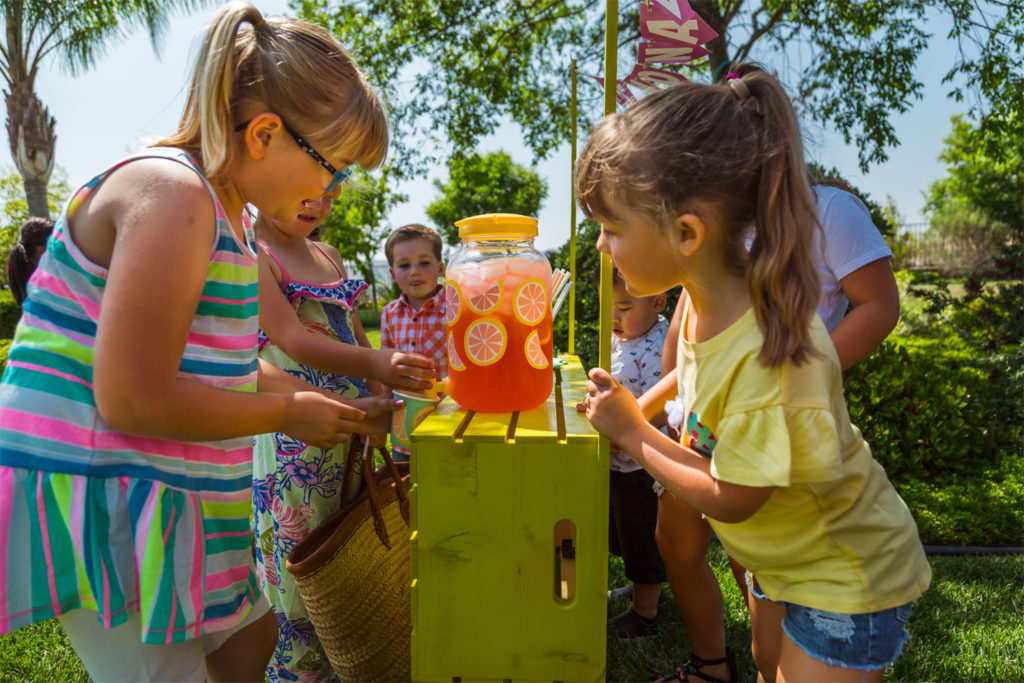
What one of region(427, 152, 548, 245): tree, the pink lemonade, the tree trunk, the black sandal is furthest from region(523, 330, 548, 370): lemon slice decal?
region(427, 152, 548, 245): tree

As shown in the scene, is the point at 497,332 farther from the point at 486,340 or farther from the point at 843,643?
the point at 843,643

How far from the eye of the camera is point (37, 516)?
43.9 inches

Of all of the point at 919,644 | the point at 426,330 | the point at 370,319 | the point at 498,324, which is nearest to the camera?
the point at 498,324

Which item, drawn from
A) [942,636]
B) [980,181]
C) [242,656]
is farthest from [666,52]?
[980,181]

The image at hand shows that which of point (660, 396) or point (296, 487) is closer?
point (660, 396)

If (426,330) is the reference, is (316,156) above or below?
above

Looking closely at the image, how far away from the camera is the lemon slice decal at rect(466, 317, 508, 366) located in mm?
1560

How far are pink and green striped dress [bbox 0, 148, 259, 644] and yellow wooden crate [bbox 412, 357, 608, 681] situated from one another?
44 cm

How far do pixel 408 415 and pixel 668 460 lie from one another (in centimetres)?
64

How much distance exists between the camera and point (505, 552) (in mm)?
1398

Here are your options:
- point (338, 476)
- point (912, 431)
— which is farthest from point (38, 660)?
point (912, 431)

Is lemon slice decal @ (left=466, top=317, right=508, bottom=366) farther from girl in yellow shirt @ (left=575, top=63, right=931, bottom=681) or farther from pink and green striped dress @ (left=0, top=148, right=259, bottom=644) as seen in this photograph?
pink and green striped dress @ (left=0, top=148, right=259, bottom=644)

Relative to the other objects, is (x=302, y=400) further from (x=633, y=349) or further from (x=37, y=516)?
(x=633, y=349)

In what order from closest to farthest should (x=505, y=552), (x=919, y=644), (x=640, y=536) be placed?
(x=505, y=552), (x=919, y=644), (x=640, y=536)
